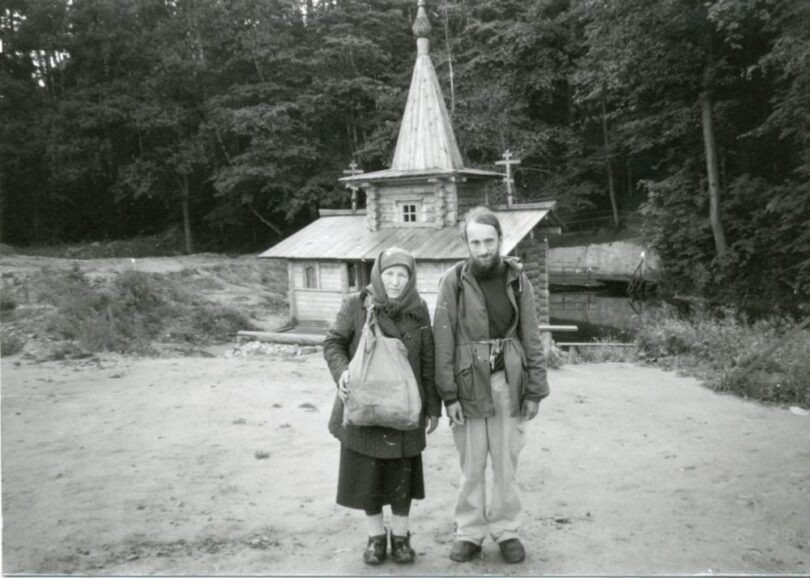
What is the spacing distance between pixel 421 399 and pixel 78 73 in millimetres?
20586

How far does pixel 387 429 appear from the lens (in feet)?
13.6

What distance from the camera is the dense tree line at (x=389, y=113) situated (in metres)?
19.0

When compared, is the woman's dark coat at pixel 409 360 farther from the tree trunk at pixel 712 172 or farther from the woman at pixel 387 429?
the tree trunk at pixel 712 172

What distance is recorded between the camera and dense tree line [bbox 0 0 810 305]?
18984 mm

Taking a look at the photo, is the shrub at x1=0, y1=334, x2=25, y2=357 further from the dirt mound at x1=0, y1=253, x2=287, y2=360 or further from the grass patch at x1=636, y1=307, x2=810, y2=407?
the grass patch at x1=636, y1=307, x2=810, y2=407

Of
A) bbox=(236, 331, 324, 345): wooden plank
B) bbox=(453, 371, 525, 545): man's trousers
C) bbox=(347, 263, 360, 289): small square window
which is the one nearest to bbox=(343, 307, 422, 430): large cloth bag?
bbox=(453, 371, 525, 545): man's trousers

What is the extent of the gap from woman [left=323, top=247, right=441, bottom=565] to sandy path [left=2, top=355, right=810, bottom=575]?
317mm

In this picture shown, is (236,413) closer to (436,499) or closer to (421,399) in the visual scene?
(436,499)

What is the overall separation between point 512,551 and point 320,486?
2.04 metres

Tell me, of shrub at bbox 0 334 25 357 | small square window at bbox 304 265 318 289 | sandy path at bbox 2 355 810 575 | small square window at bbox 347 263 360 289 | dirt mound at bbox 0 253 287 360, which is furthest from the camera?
small square window at bbox 304 265 318 289

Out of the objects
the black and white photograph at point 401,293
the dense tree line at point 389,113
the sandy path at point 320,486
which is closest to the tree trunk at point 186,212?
the black and white photograph at point 401,293

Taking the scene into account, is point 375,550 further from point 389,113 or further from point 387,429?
point 389,113

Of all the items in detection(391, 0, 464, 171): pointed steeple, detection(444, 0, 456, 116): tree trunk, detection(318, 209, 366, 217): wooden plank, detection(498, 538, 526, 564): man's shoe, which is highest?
detection(444, 0, 456, 116): tree trunk

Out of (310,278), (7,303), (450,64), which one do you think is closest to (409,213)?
(310,278)
